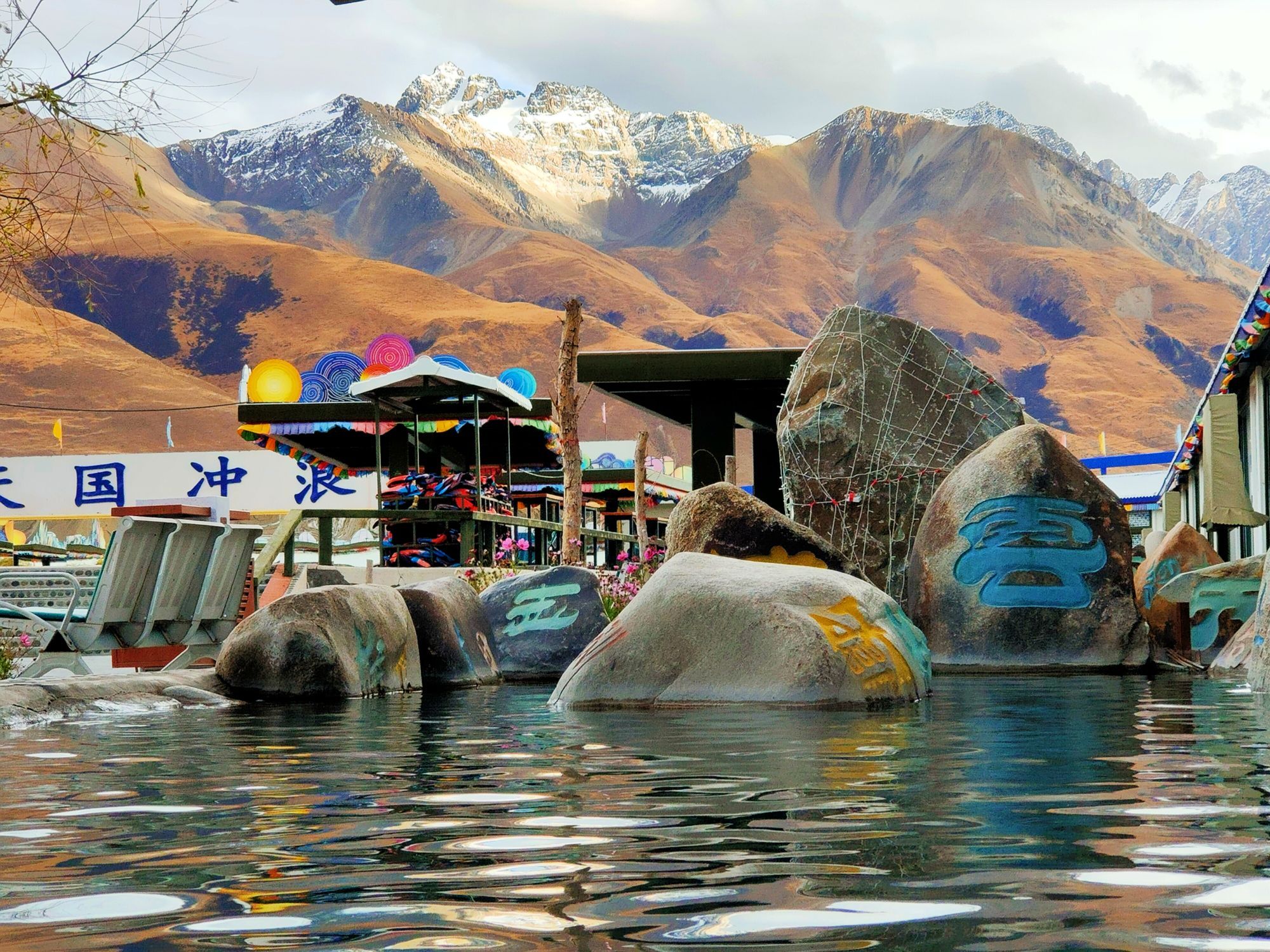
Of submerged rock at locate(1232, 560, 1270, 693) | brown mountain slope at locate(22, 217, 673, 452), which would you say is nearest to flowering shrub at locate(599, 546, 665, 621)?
submerged rock at locate(1232, 560, 1270, 693)

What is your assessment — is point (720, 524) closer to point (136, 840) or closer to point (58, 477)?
point (136, 840)

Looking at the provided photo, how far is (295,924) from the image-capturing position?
2242 millimetres

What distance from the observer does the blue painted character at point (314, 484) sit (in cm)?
3484

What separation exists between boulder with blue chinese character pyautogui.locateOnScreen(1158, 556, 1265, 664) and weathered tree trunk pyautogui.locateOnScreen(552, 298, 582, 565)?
7064 mm

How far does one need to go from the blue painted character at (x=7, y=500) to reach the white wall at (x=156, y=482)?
0.02m

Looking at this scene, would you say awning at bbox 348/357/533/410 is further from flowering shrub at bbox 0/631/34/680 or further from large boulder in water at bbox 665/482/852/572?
flowering shrub at bbox 0/631/34/680

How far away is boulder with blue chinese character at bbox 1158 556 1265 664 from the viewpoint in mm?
11719

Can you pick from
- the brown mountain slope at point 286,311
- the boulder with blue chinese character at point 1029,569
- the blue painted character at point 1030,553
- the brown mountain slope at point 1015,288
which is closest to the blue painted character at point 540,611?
the boulder with blue chinese character at point 1029,569

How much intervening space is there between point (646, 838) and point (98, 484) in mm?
35522

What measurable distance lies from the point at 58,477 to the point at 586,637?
94.5ft

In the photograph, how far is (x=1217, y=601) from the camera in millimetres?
11898

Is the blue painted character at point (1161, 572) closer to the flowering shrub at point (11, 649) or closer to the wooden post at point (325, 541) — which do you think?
the wooden post at point (325, 541)

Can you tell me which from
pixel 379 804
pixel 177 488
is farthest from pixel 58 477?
pixel 379 804

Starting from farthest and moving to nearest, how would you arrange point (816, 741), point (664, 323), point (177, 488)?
point (664, 323)
point (177, 488)
point (816, 741)
